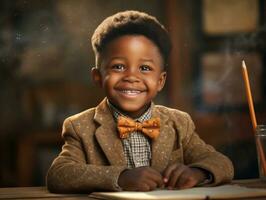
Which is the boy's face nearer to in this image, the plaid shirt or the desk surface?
the plaid shirt

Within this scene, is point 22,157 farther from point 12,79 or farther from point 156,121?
point 156,121

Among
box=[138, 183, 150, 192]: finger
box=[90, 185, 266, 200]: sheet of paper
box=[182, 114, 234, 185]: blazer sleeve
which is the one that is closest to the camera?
box=[90, 185, 266, 200]: sheet of paper

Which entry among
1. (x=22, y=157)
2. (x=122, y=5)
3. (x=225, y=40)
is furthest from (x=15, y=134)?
(x=225, y=40)

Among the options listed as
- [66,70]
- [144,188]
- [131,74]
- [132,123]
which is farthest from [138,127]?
[66,70]

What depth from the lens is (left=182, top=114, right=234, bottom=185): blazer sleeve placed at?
62.1 inches

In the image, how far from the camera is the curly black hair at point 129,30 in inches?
66.5

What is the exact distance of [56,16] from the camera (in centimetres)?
191

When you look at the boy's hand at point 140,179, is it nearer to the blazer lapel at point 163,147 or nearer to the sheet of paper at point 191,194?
the sheet of paper at point 191,194

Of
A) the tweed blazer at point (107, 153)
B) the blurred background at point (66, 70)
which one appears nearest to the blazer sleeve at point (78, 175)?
the tweed blazer at point (107, 153)

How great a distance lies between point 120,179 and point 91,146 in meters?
0.18

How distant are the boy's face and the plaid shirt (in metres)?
0.05

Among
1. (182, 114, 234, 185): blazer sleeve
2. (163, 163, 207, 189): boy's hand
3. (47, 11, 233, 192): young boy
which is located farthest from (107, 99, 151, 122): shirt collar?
(163, 163, 207, 189): boy's hand

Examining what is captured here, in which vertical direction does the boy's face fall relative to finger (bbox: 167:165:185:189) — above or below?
above

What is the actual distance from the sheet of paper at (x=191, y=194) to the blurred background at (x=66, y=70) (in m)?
0.51
